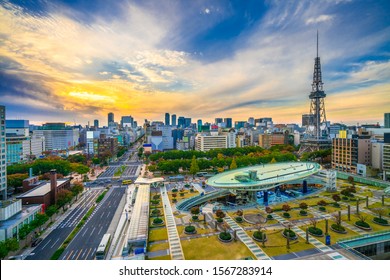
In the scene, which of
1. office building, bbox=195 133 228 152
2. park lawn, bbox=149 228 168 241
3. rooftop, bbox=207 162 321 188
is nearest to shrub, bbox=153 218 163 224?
park lawn, bbox=149 228 168 241

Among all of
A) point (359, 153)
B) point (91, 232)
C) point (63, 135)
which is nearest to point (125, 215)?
point (91, 232)

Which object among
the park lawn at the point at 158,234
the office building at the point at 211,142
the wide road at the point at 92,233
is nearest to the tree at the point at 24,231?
the wide road at the point at 92,233

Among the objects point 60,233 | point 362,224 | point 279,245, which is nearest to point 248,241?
point 279,245

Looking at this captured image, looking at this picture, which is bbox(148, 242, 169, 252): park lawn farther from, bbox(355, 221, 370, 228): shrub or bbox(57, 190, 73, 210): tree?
bbox(355, 221, 370, 228): shrub

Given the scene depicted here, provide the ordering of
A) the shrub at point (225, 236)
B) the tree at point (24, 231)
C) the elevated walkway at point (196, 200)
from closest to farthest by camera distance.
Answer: the shrub at point (225, 236)
the tree at point (24, 231)
the elevated walkway at point (196, 200)

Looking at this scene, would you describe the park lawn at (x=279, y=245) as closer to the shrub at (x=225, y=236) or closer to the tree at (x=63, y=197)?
the shrub at (x=225, y=236)

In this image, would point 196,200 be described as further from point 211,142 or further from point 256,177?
point 211,142
